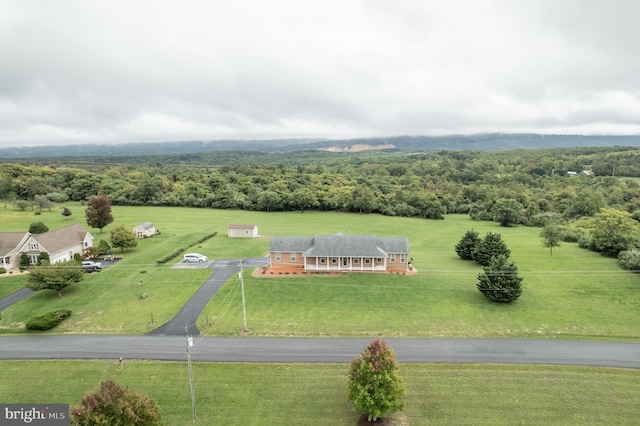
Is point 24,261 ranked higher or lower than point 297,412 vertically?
higher

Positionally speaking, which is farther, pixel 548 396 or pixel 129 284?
pixel 129 284

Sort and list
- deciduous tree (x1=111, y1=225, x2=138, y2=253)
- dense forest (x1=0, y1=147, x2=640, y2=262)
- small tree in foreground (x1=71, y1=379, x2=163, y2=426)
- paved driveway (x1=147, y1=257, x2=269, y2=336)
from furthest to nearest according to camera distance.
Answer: dense forest (x1=0, y1=147, x2=640, y2=262), deciduous tree (x1=111, y1=225, x2=138, y2=253), paved driveway (x1=147, y1=257, x2=269, y2=336), small tree in foreground (x1=71, y1=379, x2=163, y2=426)

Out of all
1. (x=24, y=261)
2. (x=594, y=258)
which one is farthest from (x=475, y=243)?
(x=24, y=261)

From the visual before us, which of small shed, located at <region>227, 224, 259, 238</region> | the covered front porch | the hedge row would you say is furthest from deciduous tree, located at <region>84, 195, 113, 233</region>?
the covered front porch

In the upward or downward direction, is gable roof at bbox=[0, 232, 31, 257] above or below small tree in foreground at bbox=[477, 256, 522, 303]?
above

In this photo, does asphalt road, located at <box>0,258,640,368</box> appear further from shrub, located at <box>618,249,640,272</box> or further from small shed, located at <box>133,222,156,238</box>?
small shed, located at <box>133,222,156,238</box>

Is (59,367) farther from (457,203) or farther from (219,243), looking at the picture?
(457,203)
